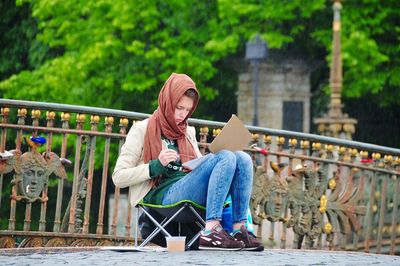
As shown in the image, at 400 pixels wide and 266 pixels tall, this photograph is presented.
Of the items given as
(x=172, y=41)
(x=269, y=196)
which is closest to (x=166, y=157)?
(x=269, y=196)

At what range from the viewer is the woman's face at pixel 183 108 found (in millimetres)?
10297

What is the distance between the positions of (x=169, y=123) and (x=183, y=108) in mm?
156

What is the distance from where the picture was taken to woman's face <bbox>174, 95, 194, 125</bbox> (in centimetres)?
1030

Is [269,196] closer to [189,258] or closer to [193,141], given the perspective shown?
[193,141]

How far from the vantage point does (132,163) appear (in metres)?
10.4

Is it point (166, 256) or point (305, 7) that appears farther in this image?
point (305, 7)

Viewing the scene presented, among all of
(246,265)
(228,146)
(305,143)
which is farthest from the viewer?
(305,143)

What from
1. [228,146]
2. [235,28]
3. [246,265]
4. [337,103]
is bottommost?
[246,265]

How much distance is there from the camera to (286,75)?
122 ft

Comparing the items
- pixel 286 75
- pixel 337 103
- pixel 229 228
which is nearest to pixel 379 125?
pixel 286 75

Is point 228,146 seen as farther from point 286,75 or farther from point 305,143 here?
point 286,75

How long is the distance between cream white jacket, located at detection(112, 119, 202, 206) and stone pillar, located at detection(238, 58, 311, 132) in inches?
1007

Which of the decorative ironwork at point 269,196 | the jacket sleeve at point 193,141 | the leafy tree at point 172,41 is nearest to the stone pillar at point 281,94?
the leafy tree at point 172,41

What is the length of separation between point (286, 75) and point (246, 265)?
28.4 meters
